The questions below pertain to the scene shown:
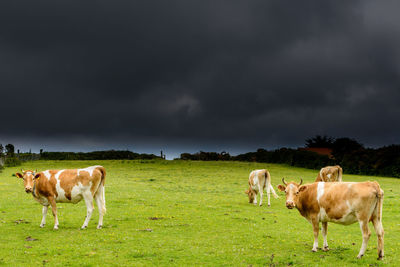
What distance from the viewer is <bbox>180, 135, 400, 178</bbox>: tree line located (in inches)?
2346

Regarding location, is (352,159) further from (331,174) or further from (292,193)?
(292,193)

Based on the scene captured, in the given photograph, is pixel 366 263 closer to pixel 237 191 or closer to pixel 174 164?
pixel 237 191

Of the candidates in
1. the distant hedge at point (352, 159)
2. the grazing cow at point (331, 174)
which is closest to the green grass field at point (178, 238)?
the grazing cow at point (331, 174)

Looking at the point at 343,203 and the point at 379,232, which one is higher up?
the point at 343,203

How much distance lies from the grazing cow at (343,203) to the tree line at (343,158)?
52.4 m

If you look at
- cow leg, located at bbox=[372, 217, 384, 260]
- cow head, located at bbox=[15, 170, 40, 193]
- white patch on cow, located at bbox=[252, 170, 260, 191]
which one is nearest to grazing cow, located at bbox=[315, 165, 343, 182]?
white patch on cow, located at bbox=[252, 170, 260, 191]

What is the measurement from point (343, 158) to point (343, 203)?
56.6m

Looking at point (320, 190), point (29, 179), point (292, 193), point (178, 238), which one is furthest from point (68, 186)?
point (320, 190)

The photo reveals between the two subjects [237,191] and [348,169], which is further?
[348,169]

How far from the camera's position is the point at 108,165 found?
68.1 m

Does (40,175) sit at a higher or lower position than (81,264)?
higher

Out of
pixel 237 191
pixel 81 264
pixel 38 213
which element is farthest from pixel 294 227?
pixel 237 191

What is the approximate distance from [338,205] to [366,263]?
78.4 inches

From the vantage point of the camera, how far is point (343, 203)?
38.3ft
